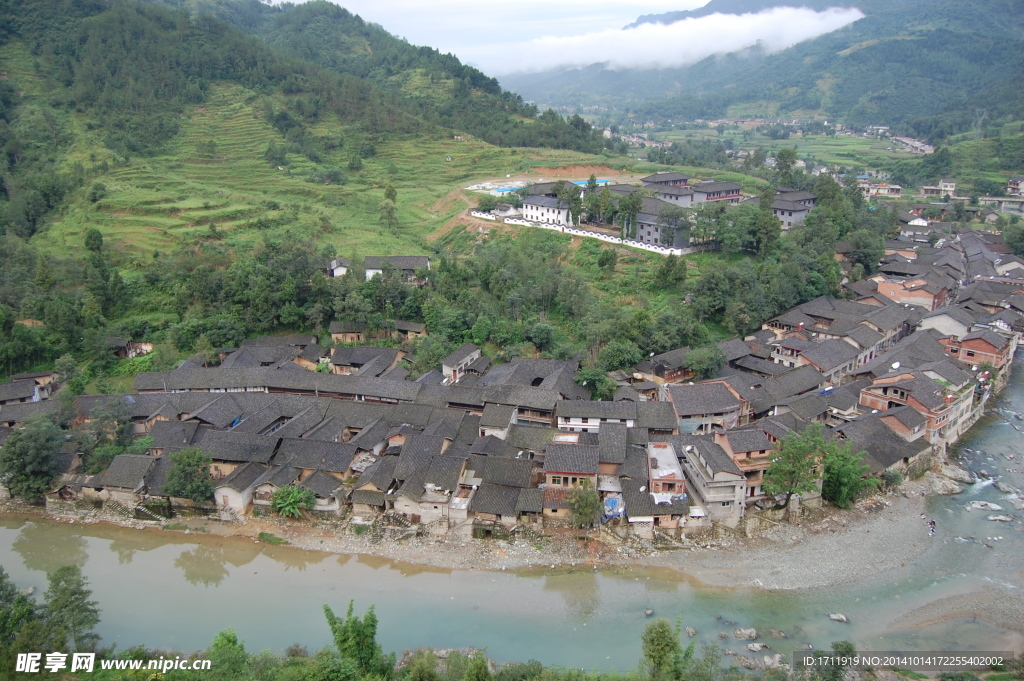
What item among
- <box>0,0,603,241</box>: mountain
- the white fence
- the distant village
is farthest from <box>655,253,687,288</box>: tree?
<box>0,0,603,241</box>: mountain

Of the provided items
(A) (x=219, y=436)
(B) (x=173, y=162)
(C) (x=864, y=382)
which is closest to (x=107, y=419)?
(A) (x=219, y=436)

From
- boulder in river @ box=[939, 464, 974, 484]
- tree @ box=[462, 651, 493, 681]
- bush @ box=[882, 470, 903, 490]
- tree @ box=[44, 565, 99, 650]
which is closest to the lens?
tree @ box=[462, 651, 493, 681]

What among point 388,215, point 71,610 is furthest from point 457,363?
point 388,215

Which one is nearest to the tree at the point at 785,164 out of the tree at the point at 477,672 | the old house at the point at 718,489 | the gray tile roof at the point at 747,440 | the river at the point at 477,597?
the gray tile roof at the point at 747,440

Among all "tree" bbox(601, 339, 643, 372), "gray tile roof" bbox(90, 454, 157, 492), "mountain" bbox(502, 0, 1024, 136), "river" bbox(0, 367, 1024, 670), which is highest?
"mountain" bbox(502, 0, 1024, 136)

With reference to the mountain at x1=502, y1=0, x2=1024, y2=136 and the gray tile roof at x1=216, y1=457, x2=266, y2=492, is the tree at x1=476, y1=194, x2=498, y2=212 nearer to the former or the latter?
the gray tile roof at x1=216, y1=457, x2=266, y2=492

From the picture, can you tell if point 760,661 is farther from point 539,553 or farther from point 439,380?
point 439,380
